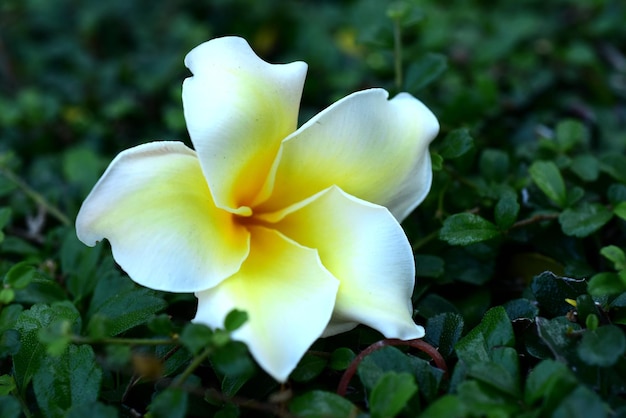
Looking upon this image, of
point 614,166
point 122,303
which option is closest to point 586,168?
point 614,166

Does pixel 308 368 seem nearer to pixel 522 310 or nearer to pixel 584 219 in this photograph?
pixel 522 310

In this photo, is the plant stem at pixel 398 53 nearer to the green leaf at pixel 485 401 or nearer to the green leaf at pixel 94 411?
the green leaf at pixel 485 401

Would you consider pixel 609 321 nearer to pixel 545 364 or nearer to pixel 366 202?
pixel 545 364

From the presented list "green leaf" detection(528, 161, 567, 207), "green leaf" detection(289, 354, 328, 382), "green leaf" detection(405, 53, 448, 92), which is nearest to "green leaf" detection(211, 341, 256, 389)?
"green leaf" detection(289, 354, 328, 382)

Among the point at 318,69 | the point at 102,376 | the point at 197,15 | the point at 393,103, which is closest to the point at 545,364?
the point at 393,103

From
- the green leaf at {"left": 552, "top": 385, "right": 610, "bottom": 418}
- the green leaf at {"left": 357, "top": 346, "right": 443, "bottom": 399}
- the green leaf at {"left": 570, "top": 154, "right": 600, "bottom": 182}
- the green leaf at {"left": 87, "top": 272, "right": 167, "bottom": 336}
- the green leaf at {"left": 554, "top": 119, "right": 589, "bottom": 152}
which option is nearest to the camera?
the green leaf at {"left": 552, "top": 385, "right": 610, "bottom": 418}

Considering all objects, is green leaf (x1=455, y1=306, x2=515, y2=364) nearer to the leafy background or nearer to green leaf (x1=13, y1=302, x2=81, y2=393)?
the leafy background
